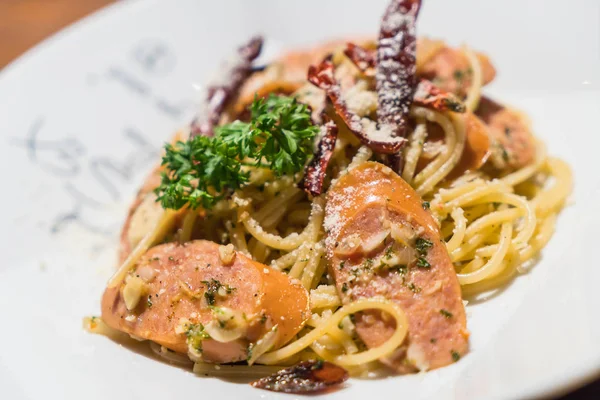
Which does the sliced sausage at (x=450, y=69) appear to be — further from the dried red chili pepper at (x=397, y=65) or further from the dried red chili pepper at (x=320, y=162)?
the dried red chili pepper at (x=320, y=162)

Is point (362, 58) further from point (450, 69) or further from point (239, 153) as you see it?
point (239, 153)

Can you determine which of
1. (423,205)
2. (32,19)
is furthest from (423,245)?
(32,19)

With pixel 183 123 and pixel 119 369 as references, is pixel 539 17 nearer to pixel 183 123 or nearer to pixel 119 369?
pixel 183 123

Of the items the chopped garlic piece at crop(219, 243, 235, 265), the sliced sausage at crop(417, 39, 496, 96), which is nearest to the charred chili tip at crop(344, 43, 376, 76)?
the sliced sausage at crop(417, 39, 496, 96)

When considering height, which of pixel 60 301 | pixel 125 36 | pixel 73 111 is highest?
pixel 125 36

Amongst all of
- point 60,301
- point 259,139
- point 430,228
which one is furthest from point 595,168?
point 60,301

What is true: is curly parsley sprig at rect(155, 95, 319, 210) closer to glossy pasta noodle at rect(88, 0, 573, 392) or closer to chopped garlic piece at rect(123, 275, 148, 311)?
glossy pasta noodle at rect(88, 0, 573, 392)
